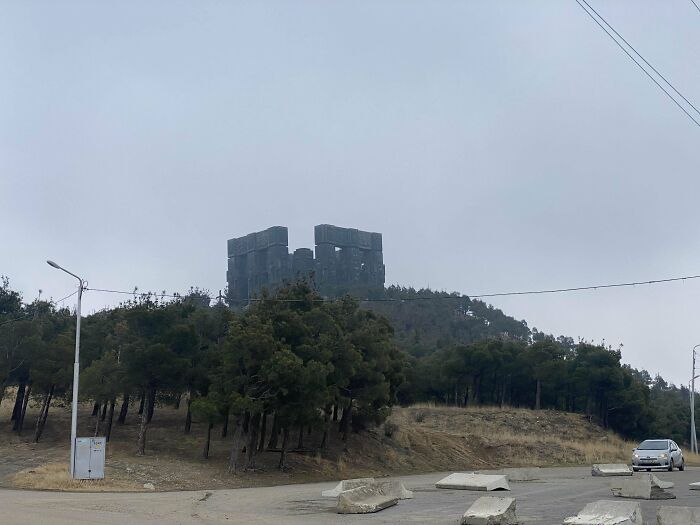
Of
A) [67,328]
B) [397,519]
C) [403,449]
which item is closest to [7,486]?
[397,519]

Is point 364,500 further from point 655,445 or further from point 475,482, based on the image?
point 655,445

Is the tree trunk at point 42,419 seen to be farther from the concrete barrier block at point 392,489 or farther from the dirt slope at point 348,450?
the concrete barrier block at point 392,489

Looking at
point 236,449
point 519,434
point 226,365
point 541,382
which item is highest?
point 541,382

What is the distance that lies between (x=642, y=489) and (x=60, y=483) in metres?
19.5

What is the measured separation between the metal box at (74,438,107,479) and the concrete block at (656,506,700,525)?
20.7 m

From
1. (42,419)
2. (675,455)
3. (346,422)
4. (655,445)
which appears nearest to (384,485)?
(655,445)

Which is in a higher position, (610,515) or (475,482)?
(610,515)

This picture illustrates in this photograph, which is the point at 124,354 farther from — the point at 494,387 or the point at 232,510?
the point at 494,387

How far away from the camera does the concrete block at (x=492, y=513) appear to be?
1567cm

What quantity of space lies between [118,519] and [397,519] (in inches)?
247

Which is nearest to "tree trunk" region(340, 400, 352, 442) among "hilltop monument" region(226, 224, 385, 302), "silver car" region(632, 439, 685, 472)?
"silver car" region(632, 439, 685, 472)

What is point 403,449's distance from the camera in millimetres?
51688

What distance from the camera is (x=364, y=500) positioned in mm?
20000

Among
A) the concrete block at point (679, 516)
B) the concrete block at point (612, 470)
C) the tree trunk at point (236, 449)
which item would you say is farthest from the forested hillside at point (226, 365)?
the concrete block at point (679, 516)
